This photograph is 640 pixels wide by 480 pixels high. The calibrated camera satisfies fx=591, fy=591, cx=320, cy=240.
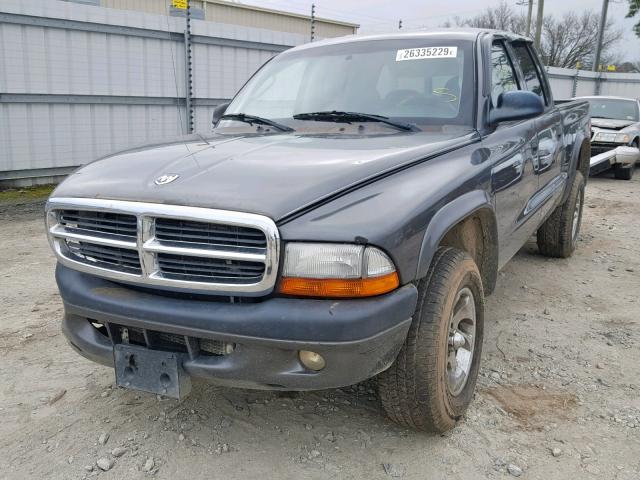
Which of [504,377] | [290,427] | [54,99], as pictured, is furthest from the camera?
[54,99]

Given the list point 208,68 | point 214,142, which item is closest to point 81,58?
point 208,68

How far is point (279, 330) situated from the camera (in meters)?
2.03

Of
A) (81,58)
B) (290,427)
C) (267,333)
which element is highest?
(81,58)

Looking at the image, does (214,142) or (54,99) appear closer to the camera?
(214,142)

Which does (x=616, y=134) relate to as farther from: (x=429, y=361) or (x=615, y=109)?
(x=429, y=361)

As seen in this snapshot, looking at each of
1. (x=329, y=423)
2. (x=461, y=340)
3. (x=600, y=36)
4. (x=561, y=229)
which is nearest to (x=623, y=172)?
(x=561, y=229)

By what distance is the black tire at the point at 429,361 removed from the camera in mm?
2328

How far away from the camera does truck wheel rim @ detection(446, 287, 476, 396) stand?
8.67 feet

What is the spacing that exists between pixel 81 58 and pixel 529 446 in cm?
795

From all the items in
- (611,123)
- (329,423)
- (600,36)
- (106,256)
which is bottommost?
(329,423)

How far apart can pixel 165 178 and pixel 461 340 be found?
1.49m

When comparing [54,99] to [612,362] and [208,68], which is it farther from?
[612,362]

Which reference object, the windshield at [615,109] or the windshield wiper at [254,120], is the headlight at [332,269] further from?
the windshield at [615,109]

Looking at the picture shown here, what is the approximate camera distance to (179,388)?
224cm
